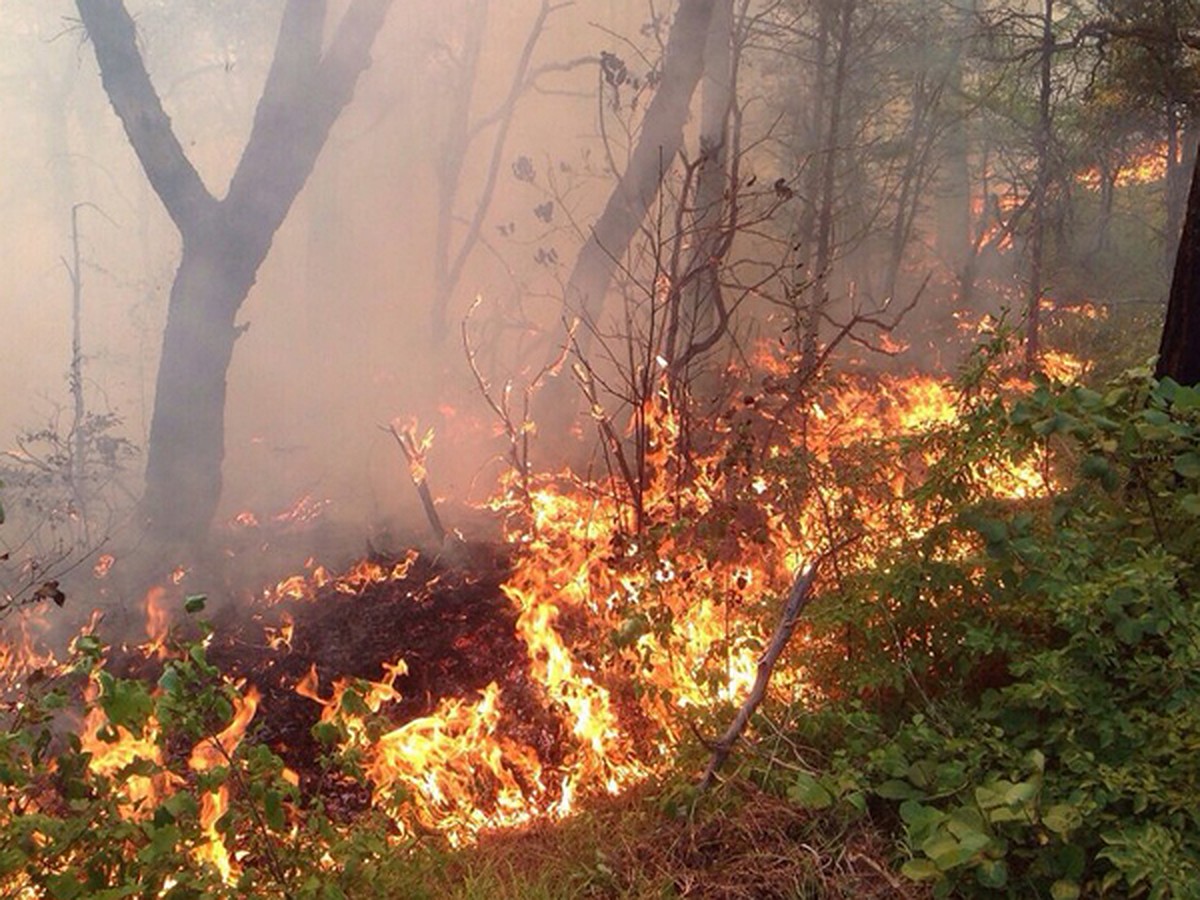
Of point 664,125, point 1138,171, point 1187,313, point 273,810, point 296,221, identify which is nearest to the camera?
point 273,810

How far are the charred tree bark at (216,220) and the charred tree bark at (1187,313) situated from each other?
25.6 feet

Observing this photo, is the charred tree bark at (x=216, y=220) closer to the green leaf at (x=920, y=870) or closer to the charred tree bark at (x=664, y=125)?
the charred tree bark at (x=664, y=125)

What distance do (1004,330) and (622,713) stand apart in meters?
2.81

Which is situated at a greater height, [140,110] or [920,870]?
[140,110]

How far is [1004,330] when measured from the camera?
347cm

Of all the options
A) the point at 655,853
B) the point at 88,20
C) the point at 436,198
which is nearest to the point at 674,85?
the point at 88,20

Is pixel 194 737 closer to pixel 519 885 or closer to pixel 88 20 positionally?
pixel 519 885

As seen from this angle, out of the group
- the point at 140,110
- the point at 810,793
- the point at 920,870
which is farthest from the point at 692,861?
the point at 140,110

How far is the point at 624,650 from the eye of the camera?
4953 millimetres

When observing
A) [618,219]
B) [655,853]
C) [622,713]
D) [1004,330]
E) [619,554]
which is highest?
[618,219]

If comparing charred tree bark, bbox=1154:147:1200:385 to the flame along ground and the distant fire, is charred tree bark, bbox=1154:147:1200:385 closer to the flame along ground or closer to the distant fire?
the flame along ground

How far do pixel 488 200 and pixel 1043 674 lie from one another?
17.3 m

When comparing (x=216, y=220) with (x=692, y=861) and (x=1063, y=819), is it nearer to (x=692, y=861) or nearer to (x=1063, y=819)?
(x=692, y=861)

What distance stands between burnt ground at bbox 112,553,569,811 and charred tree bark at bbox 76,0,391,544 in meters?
2.11
